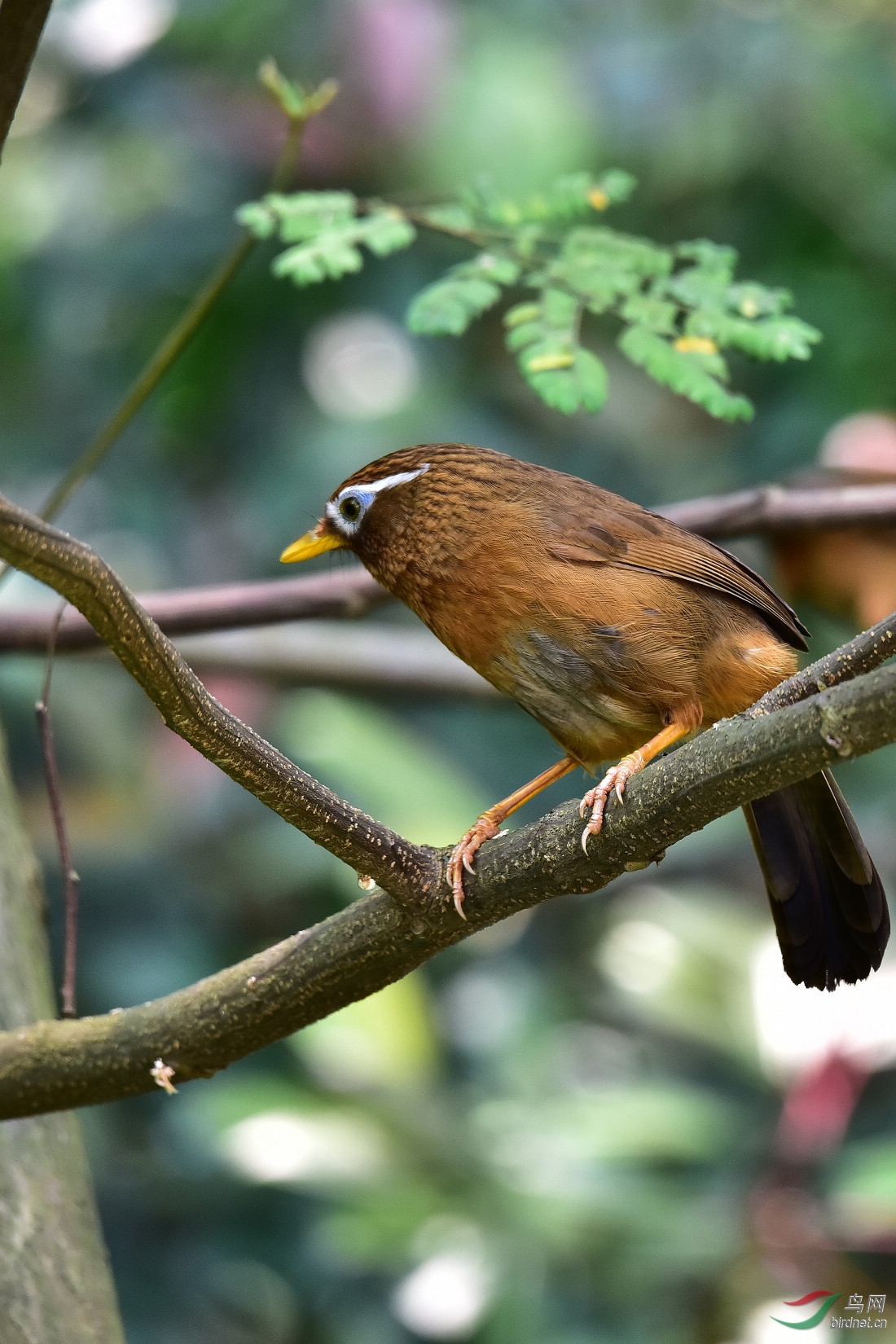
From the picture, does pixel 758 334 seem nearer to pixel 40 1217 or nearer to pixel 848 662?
pixel 848 662

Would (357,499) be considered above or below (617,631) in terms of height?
above

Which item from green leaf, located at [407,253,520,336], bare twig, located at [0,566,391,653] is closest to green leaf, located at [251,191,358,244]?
green leaf, located at [407,253,520,336]

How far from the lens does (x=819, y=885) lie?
269 centimetres

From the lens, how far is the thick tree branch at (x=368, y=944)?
172 centimetres

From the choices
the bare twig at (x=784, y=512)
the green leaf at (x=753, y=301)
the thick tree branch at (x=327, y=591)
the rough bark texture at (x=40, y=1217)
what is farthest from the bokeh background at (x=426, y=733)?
the rough bark texture at (x=40, y=1217)

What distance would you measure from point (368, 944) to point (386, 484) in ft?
3.95

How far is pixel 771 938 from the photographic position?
4801mm

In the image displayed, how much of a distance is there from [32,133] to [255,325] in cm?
129

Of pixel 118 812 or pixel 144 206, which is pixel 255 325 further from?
pixel 118 812

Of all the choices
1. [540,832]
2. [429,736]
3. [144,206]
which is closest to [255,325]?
[144,206]

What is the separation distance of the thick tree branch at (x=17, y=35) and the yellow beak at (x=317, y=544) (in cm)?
113

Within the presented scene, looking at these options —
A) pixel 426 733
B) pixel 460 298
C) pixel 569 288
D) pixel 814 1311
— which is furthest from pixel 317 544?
pixel 426 733

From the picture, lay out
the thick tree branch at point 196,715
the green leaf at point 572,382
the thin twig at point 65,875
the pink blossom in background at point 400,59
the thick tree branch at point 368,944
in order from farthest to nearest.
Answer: the pink blossom in background at point 400,59, the green leaf at point 572,382, the thin twig at point 65,875, the thick tree branch at point 368,944, the thick tree branch at point 196,715

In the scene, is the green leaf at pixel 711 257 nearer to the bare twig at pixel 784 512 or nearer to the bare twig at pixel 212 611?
the bare twig at pixel 784 512
